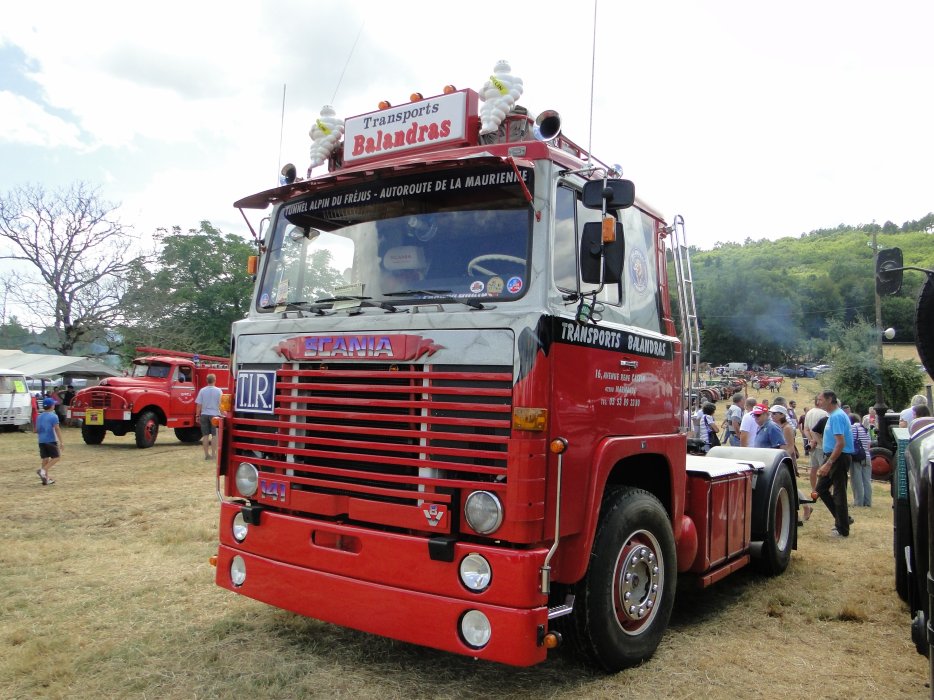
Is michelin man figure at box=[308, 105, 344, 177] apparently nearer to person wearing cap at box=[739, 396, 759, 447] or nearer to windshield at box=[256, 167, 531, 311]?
windshield at box=[256, 167, 531, 311]

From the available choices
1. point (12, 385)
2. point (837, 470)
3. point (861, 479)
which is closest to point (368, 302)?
point (837, 470)

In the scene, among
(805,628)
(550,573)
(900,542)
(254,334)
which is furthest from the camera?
(900,542)

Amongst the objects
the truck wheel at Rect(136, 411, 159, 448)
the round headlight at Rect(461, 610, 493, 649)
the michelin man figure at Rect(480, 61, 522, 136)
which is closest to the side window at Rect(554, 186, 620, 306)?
the michelin man figure at Rect(480, 61, 522, 136)

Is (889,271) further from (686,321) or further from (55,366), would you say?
(55,366)

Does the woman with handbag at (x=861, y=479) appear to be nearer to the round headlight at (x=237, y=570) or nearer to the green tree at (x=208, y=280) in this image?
the round headlight at (x=237, y=570)

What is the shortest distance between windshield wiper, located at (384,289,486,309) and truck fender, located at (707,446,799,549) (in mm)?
3912

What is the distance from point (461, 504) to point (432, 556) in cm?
30

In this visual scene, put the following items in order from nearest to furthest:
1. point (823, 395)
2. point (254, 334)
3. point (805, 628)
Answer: point (254, 334) → point (805, 628) → point (823, 395)

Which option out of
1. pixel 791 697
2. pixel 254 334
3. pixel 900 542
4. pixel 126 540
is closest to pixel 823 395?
pixel 900 542

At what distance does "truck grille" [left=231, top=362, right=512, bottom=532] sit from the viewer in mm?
3602

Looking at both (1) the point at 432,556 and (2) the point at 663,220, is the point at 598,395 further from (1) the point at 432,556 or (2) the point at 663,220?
(2) the point at 663,220

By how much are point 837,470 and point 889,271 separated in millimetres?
3513

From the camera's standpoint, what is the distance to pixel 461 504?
143 inches

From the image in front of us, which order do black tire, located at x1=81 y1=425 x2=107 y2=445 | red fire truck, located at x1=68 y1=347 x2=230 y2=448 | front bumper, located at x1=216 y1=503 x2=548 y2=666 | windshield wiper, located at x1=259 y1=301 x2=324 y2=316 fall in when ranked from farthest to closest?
black tire, located at x1=81 y1=425 x2=107 y2=445 → red fire truck, located at x1=68 y1=347 x2=230 y2=448 → windshield wiper, located at x1=259 y1=301 x2=324 y2=316 → front bumper, located at x1=216 y1=503 x2=548 y2=666
